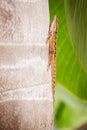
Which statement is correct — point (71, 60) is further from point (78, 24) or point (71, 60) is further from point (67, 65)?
point (78, 24)

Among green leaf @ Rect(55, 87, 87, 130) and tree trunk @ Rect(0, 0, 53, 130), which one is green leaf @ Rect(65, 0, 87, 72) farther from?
green leaf @ Rect(55, 87, 87, 130)

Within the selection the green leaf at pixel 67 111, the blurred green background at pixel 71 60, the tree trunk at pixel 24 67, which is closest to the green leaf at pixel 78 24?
the blurred green background at pixel 71 60

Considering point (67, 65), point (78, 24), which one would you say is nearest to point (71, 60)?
point (67, 65)

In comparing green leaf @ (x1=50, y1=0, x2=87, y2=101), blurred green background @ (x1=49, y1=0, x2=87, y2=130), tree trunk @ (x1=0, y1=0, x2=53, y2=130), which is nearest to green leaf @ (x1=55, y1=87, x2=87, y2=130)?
blurred green background @ (x1=49, y1=0, x2=87, y2=130)

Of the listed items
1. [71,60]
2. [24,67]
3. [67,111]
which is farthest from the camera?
[67,111]

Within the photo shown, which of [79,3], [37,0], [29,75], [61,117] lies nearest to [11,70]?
[29,75]
